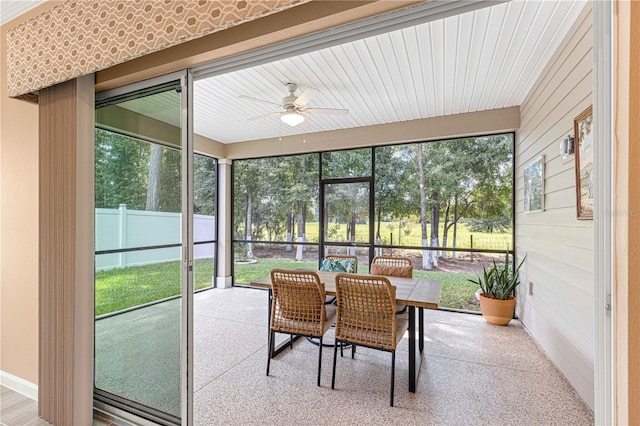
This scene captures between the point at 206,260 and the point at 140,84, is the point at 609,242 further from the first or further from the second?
the point at 206,260

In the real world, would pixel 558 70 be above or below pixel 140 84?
above

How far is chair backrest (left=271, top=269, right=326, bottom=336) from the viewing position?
2365 mm

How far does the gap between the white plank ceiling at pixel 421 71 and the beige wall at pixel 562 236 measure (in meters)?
0.21

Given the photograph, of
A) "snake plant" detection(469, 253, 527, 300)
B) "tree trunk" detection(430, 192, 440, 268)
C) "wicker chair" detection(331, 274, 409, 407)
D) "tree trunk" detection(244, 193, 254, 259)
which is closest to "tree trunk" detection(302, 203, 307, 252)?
"tree trunk" detection(244, 193, 254, 259)

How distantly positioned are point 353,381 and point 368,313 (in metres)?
0.69

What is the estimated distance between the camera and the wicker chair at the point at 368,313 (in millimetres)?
2123

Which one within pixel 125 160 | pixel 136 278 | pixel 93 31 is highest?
pixel 93 31

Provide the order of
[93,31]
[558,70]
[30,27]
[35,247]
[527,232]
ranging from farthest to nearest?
[527,232] < [558,70] < [35,247] < [30,27] < [93,31]

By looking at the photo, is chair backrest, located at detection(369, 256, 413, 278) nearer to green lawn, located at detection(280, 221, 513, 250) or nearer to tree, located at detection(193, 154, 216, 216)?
green lawn, located at detection(280, 221, 513, 250)

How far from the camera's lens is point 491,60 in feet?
8.67

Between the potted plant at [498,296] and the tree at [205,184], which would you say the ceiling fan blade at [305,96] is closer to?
the tree at [205,184]

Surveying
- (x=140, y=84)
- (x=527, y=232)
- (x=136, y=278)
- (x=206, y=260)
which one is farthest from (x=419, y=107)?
(x=206, y=260)

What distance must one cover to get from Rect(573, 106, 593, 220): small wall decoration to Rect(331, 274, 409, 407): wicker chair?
1.46 meters

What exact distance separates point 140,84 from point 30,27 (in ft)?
2.58
